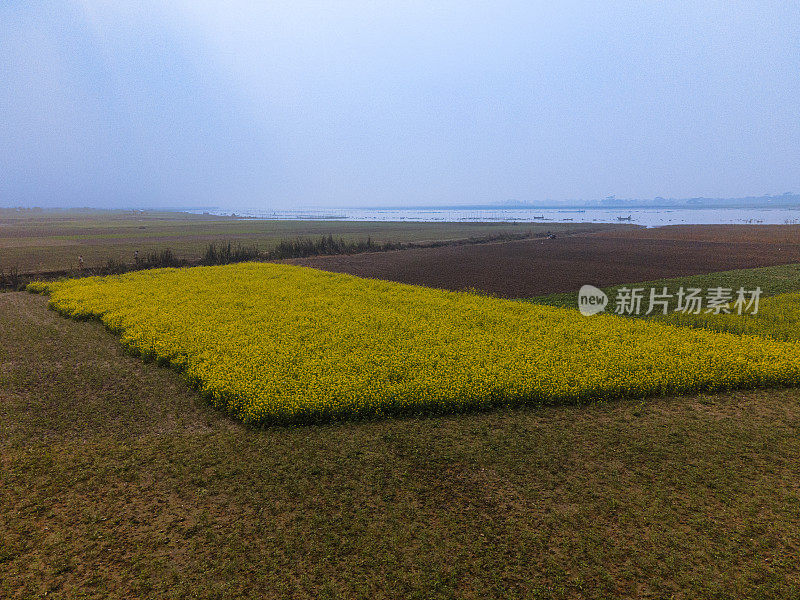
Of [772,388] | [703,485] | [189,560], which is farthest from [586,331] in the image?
[189,560]

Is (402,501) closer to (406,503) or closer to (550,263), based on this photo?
(406,503)

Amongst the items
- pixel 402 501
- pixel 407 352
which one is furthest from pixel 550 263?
pixel 402 501

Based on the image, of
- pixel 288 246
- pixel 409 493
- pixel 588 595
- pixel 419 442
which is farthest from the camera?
pixel 288 246

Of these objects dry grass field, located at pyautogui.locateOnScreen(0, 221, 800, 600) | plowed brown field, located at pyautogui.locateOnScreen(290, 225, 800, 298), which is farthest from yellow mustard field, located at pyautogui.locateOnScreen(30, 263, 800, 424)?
plowed brown field, located at pyautogui.locateOnScreen(290, 225, 800, 298)

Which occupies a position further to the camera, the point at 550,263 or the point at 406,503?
the point at 550,263

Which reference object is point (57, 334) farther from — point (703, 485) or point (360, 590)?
point (703, 485)

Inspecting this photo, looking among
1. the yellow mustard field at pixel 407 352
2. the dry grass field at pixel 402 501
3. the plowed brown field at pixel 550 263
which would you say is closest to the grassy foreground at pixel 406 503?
the dry grass field at pixel 402 501
